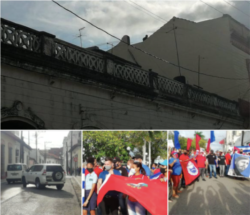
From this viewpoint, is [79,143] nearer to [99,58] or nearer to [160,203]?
[160,203]

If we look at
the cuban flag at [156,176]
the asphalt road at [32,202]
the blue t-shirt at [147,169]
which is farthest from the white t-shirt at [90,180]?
the cuban flag at [156,176]

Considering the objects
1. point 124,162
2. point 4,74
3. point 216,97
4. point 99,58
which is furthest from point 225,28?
point 124,162

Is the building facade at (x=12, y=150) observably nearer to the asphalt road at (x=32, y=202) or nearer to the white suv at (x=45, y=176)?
the white suv at (x=45, y=176)

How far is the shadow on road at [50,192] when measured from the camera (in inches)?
278

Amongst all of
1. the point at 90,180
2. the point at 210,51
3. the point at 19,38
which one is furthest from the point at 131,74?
the point at 90,180

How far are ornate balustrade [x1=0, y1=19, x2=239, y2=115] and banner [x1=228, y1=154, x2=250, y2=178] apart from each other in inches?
256

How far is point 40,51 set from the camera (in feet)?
37.8

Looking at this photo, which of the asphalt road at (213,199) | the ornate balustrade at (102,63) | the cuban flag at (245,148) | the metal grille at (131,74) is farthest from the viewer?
the metal grille at (131,74)

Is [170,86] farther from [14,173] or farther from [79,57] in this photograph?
[14,173]

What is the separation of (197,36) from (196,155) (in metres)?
13.8

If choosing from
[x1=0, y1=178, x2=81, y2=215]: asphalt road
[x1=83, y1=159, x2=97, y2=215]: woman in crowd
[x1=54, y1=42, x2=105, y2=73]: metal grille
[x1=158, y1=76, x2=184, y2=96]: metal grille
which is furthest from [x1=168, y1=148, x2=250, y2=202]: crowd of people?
[x1=158, y1=76, x2=184, y2=96]: metal grille

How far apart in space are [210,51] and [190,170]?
13.7 metres

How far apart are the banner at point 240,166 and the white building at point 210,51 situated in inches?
468

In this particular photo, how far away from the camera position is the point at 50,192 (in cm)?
718
